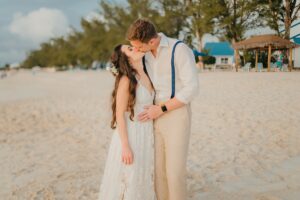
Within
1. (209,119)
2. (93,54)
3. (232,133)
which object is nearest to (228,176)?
(232,133)

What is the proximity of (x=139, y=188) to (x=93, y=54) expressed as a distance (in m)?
55.7

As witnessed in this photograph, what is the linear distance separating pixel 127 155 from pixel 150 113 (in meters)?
0.36

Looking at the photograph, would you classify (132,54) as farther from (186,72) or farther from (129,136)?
(129,136)

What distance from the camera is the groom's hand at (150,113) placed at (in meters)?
2.81

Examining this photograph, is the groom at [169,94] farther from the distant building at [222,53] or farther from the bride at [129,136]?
the distant building at [222,53]

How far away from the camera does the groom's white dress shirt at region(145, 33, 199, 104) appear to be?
2.77 metres

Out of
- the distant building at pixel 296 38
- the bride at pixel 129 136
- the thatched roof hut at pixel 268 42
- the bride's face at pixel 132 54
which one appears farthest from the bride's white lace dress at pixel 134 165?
the distant building at pixel 296 38

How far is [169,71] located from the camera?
282cm

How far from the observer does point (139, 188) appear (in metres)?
2.94

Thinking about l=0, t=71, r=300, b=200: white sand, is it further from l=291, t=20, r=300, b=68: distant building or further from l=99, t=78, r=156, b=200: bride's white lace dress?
l=291, t=20, r=300, b=68: distant building

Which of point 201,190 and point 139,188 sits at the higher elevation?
point 139,188

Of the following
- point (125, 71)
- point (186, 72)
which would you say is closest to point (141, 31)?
point (125, 71)

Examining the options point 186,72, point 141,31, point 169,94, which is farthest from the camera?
point 169,94

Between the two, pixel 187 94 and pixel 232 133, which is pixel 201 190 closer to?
pixel 187 94
